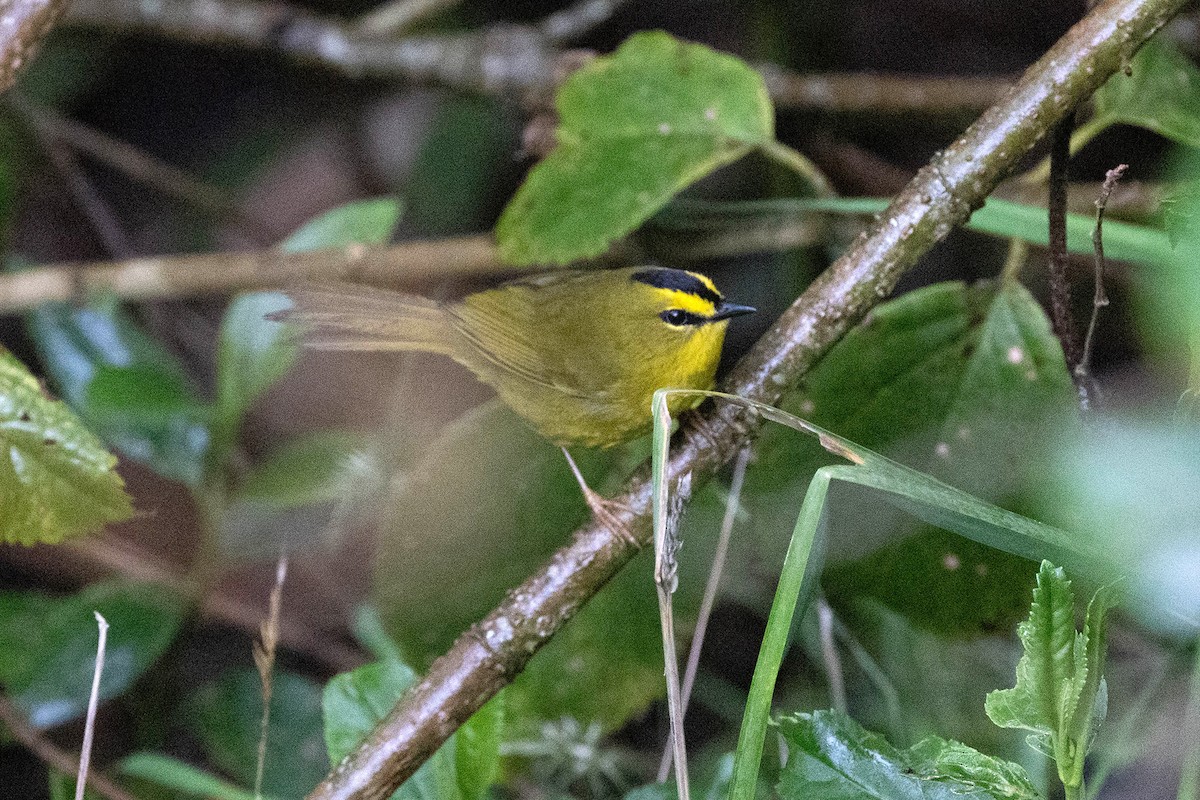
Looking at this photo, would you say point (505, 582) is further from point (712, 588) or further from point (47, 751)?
point (47, 751)

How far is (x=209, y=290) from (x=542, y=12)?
1398mm

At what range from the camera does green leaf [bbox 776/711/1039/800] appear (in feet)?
3.68

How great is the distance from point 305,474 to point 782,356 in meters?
1.26

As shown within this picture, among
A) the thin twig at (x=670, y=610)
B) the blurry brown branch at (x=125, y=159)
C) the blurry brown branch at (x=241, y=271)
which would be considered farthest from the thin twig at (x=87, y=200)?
the thin twig at (x=670, y=610)

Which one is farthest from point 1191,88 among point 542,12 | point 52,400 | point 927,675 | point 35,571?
point 35,571

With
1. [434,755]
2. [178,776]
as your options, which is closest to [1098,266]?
[434,755]

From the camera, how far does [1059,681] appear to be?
3.35 ft

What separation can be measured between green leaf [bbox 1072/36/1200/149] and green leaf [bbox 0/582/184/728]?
2.08 meters

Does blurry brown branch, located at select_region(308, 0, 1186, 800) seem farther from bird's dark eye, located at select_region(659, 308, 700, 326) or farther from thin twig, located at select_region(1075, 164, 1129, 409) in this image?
bird's dark eye, located at select_region(659, 308, 700, 326)

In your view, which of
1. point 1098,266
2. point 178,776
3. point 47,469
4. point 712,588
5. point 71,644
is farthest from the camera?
point 71,644

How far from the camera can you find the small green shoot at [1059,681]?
1000 millimetres

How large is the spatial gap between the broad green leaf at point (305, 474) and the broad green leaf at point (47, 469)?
0.79 metres

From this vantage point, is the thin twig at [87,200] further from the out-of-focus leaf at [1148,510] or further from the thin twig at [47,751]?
the out-of-focus leaf at [1148,510]

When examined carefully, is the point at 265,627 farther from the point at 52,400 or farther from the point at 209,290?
the point at 209,290
